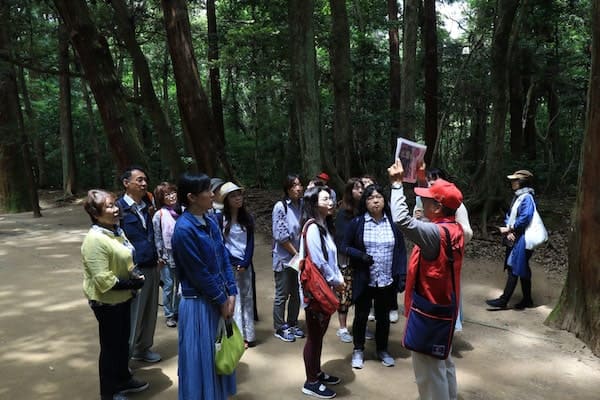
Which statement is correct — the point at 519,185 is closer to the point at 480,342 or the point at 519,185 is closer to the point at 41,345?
the point at 480,342

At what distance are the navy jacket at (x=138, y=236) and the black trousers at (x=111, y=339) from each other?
690mm

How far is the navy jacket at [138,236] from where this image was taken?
13.6 ft

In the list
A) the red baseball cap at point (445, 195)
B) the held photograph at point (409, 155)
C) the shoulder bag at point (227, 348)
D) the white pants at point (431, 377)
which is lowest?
the white pants at point (431, 377)

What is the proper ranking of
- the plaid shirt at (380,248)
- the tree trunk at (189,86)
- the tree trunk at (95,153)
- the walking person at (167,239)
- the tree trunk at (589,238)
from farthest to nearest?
1. the tree trunk at (95,153)
2. the tree trunk at (189,86)
3. the walking person at (167,239)
4. the tree trunk at (589,238)
5. the plaid shirt at (380,248)

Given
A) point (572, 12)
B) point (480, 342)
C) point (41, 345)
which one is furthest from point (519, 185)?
point (572, 12)

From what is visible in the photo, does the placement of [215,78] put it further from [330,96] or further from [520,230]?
[520,230]

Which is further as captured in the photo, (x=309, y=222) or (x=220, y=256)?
(x=309, y=222)

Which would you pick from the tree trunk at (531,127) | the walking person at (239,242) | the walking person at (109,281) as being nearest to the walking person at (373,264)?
the walking person at (239,242)

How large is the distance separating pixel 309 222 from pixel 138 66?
9.37 m

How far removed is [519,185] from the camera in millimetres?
5922

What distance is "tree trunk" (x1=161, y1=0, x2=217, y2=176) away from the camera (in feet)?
31.2

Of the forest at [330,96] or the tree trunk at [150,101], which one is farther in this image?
the tree trunk at [150,101]

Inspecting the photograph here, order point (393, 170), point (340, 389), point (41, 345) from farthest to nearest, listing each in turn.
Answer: point (41, 345)
point (340, 389)
point (393, 170)

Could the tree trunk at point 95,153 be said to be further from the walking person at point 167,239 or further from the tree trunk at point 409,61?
the walking person at point 167,239
